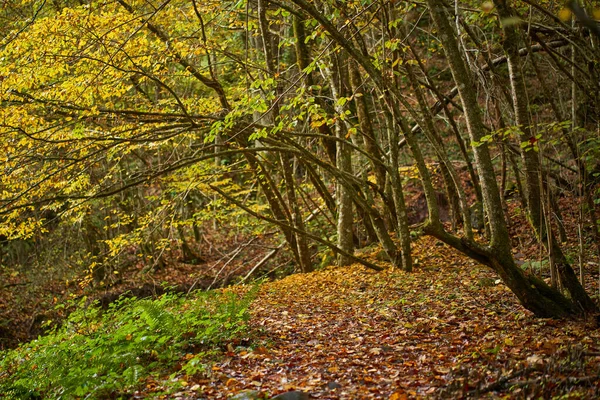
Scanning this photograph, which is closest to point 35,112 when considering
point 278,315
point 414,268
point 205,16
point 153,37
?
point 153,37

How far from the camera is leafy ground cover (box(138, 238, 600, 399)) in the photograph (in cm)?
420

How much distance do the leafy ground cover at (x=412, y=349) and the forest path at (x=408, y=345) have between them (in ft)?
0.03

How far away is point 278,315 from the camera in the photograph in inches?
301

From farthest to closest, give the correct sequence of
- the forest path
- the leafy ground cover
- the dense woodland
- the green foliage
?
the dense woodland < the green foliage < the forest path < the leafy ground cover

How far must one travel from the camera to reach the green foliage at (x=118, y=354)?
4.91m

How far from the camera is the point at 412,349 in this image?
5.59 meters

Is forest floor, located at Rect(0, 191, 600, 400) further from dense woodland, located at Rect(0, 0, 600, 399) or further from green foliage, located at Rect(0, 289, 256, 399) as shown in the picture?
green foliage, located at Rect(0, 289, 256, 399)

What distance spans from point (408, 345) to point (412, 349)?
145 mm

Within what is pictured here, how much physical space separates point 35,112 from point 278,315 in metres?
5.47

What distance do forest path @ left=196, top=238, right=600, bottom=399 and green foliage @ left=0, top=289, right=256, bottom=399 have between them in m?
0.45

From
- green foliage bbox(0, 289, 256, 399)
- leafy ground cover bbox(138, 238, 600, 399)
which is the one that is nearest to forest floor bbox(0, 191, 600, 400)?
leafy ground cover bbox(138, 238, 600, 399)

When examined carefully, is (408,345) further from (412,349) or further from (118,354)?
(118,354)

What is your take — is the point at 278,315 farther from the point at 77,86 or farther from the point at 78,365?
the point at 77,86

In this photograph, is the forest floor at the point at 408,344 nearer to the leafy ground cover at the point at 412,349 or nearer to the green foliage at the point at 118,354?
the leafy ground cover at the point at 412,349
